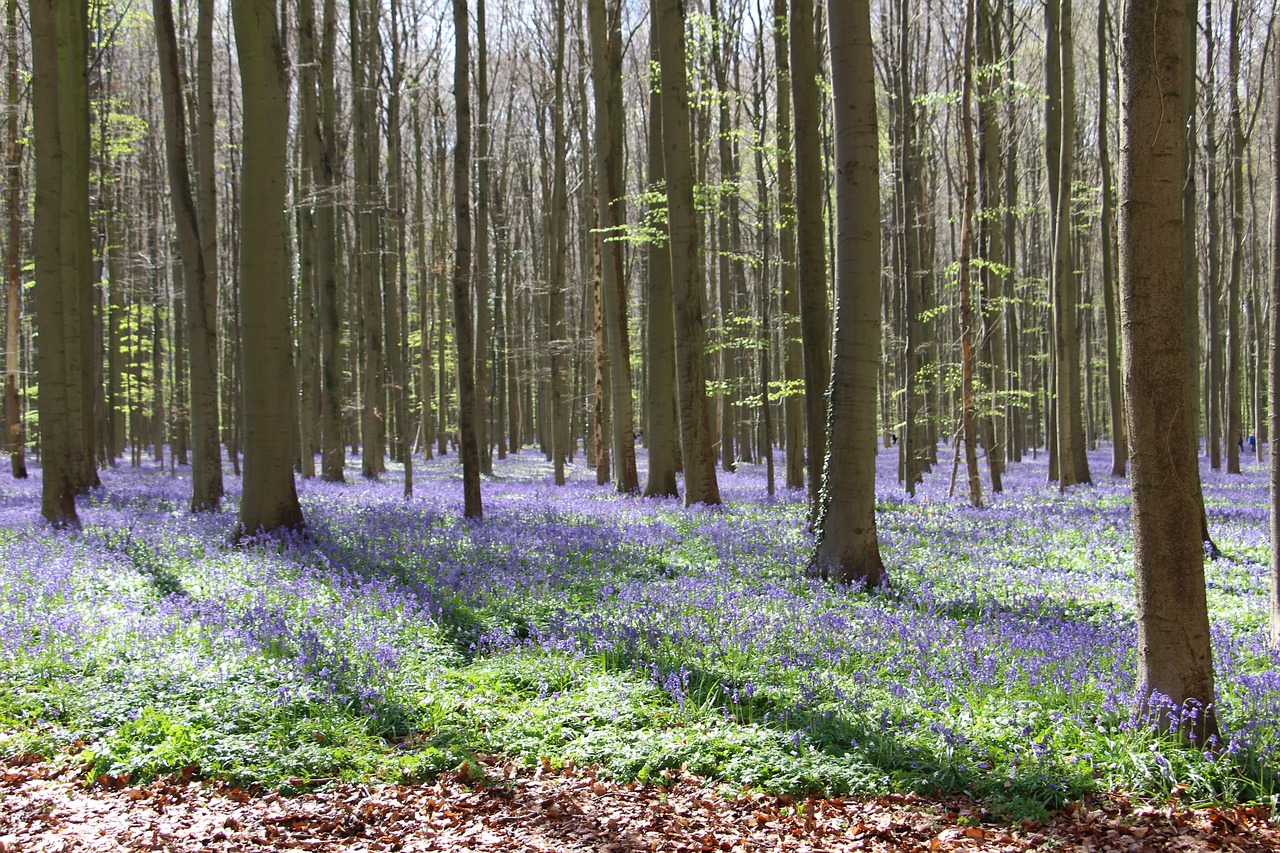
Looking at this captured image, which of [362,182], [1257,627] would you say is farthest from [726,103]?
[1257,627]

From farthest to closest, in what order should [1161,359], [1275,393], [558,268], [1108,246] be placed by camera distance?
[558,268] → [1108,246] → [1275,393] → [1161,359]

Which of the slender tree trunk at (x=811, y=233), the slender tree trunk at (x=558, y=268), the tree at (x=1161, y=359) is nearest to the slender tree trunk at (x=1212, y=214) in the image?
the slender tree trunk at (x=811, y=233)

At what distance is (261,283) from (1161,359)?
1002cm

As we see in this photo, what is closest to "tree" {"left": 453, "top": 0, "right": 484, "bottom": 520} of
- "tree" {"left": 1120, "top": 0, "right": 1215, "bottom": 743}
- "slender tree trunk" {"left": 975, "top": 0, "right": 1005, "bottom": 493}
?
"tree" {"left": 1120, "top": 0, "right": 1215, "bottom": 743}

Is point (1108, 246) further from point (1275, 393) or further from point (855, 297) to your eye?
point (1275, 393)

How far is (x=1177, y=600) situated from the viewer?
4.41 m

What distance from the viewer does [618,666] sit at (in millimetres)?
5918

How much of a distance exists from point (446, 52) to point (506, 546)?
23094mm

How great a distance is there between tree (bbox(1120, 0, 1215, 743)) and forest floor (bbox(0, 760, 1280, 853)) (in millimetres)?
877

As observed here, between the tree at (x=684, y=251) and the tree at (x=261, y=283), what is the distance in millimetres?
6011

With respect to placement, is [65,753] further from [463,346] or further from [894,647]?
[463,346]

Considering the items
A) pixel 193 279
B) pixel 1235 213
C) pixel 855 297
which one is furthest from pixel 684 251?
pixel 1235 213

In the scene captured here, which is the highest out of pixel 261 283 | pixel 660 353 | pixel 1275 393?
pixel 261 283

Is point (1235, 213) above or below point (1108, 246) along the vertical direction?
above
